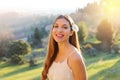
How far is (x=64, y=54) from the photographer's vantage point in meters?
3.67

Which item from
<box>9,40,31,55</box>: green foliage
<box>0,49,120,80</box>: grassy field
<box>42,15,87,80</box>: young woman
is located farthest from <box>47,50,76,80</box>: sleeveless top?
<box>9,40,31,55</box>: green foliage

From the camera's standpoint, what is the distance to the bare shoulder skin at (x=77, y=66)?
344 cm

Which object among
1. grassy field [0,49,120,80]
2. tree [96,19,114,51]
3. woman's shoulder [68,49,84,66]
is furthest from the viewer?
tree [96,19,114,51]

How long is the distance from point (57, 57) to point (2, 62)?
98.1 feet

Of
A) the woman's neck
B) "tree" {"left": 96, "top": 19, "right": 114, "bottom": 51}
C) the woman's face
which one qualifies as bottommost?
"tree" {"left": 96, "top": 19, "right": 114, "bottom": 51}

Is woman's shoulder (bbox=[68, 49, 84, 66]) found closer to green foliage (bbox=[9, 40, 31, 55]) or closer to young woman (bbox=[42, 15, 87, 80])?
young woman (bbox=[42, 15, 87, 80])

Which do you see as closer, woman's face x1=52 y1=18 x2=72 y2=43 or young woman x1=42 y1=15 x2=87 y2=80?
young woman x1=42 y1=15 x2=87 y2=80

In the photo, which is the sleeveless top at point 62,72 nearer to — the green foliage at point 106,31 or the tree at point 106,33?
the tree at point 106,33

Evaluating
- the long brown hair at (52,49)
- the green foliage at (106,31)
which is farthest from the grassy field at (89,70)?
the long brown hair at (52,49)

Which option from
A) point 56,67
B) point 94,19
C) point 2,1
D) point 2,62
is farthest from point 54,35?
point 2,1

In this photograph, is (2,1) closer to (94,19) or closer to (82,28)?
(94,19)

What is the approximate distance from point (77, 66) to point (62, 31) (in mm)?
488

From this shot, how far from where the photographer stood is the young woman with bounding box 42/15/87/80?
11.4 ft

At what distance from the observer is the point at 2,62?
3297cm
